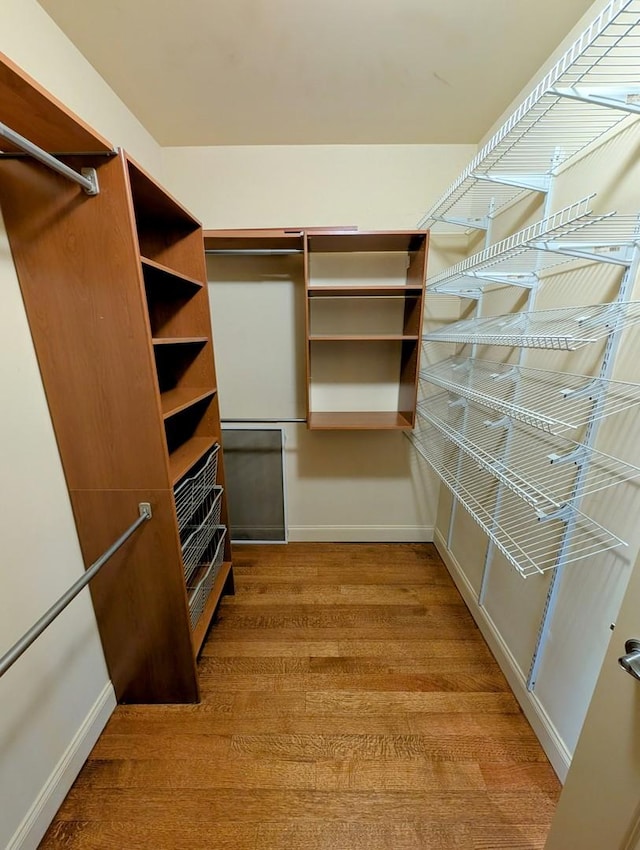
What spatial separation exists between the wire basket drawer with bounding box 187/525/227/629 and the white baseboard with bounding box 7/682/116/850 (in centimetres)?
42

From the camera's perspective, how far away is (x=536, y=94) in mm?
750

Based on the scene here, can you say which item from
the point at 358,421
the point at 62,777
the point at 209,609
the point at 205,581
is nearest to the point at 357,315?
the point at 358,421

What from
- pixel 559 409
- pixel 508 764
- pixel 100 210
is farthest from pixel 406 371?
pixel 508 764

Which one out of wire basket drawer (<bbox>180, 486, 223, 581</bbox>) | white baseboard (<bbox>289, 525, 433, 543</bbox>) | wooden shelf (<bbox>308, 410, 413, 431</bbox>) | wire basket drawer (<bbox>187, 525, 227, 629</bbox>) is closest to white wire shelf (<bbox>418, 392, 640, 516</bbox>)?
wooden shelf (<bbox>308, 410, 413, 431</bbox>)

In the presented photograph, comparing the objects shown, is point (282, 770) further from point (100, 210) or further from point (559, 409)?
point (100, 210)

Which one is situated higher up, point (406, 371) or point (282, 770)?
point (406, 371)

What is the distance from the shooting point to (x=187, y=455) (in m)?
1.55

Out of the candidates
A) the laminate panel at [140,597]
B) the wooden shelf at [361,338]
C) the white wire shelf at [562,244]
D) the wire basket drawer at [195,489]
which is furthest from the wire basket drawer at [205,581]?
the white wire shelf at [562,244]

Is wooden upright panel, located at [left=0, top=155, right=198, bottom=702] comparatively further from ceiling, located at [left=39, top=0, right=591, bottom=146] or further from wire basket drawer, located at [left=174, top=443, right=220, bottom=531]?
ceiling, located at [left=39, top=0, right=591, bottom=146]

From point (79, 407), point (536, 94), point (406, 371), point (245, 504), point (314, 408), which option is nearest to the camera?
point (536, 94)

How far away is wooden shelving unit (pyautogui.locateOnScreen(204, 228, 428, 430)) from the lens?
5.96 ft

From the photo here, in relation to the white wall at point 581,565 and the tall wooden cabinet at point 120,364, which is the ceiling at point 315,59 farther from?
the tall wooden cabinet at point 120,364

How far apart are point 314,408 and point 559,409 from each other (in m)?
1.42

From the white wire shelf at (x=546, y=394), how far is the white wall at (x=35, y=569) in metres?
1.57
